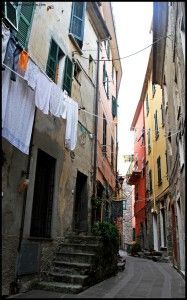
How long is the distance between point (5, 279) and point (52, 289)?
1.12 meters

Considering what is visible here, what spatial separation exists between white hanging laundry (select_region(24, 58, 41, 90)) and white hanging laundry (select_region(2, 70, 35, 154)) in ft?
0.43

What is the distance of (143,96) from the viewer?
1078 inches

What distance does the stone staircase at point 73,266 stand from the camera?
24.2 feet

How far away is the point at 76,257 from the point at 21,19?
6.41m

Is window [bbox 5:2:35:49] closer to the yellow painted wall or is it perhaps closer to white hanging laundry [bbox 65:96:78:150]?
white hanging laundry [bbox 65:96:78:150]

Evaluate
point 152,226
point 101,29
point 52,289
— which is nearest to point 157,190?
point 152,226

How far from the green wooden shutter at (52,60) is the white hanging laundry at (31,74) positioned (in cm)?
243

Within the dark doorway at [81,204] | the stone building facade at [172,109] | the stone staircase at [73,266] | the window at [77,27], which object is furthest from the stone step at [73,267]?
the window at [77,27]

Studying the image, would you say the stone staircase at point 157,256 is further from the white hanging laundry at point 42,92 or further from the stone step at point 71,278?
the white hanging laundry at point 42,92

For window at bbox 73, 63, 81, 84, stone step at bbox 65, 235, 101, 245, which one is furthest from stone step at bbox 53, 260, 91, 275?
window at bbox 73, 63, 81, 84

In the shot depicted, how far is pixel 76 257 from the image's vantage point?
8.67 meters

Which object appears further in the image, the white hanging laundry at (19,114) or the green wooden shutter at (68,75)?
the green wooden shutter at (68,75)

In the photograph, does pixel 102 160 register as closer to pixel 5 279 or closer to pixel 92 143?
pixel 92 143

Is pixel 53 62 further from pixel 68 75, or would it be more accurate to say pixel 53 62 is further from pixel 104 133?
pixel 104 133
